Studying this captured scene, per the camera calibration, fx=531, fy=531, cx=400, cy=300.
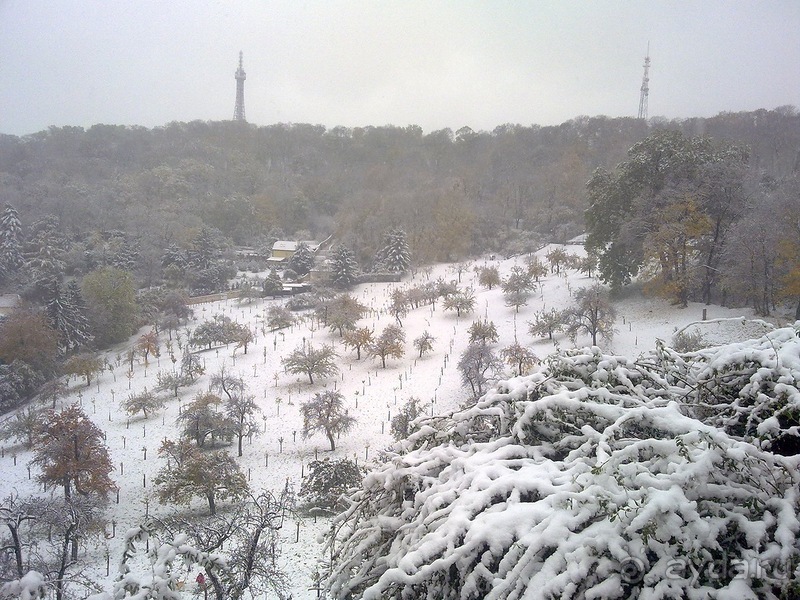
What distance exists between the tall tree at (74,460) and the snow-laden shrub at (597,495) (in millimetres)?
8287

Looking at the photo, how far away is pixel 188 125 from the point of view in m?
38.8

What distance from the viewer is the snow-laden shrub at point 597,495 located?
1561mm

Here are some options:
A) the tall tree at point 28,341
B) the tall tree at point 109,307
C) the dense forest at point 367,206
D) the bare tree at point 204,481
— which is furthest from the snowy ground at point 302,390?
the dense forest at point 367,206

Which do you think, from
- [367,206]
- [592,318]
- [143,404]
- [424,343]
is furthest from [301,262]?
[592,318]

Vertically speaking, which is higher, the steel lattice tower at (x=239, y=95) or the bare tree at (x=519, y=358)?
the steel lattice tower at (x=239, y=95)

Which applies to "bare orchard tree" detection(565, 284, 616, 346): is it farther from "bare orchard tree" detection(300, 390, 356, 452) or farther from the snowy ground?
"bare orchard tree" detection(300, 390, 356, 452)

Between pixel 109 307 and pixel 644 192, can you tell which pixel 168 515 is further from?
pixel 644 192

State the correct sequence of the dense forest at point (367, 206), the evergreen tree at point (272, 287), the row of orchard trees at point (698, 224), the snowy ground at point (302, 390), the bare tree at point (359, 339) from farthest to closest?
the evergreen tree at point (272, 287)
the bare tree at point (359, 339)
the dense forest at point (367, 206)
the row of orchard trees at point (698, 224)
the snowy ground at point (302, 390)

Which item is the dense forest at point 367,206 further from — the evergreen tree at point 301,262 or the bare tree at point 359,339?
the bare tree at point 359,339

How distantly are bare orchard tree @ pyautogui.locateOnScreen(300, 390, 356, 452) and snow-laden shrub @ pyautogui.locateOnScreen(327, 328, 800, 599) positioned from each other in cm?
870

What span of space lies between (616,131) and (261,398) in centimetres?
2665

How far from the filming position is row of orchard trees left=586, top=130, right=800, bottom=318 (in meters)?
11.4

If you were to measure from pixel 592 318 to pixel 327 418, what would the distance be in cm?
687

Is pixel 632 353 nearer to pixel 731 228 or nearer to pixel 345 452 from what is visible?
pixel 731 228
